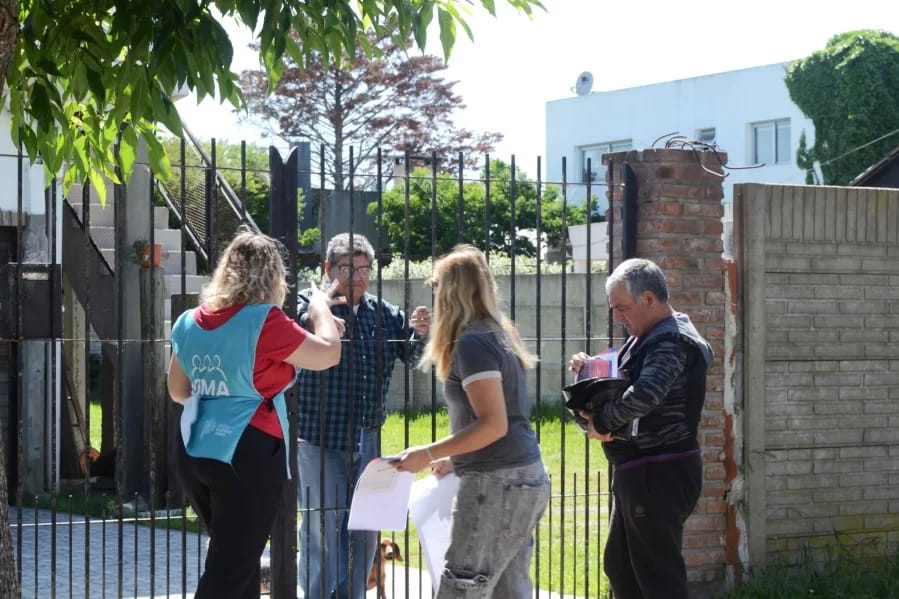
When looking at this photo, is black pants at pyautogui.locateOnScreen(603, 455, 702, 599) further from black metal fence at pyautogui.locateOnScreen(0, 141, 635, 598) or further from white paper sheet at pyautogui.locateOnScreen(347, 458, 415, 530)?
white paper sheet at pyautogui.locateOnScreen(347, 458, 415, 530)

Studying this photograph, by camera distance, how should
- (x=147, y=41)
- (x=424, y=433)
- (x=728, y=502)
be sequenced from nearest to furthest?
(x=147, y=41), (x=728, y=502), (x=424, y=433)

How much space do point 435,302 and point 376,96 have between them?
37.9 meters

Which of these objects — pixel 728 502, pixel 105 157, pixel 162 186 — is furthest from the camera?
pixel 162 186

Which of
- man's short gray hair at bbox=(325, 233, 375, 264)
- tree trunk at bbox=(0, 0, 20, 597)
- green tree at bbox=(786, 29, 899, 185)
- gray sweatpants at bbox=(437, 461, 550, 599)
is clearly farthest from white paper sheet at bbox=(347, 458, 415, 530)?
green tree at bbox=(786, 29, 899, 185)

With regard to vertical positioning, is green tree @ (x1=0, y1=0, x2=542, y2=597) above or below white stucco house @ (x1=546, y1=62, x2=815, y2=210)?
below

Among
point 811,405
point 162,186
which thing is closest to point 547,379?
point 162,186

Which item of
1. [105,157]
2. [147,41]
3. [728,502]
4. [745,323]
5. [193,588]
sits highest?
[147,41]

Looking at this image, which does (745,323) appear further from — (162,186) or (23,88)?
(162,186)

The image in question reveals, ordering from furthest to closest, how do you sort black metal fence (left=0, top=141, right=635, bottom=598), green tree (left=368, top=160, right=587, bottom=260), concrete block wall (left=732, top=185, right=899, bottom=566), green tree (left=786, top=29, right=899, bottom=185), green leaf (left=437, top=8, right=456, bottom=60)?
green tree (left=786, top=29, right=899, bottom=185)
green tree (left=368, top=160, right=587, bottom=260)
concrete block wall (left=732, top=185, right=899, bottom=566)
black metal fence (left=0, top=141, right=635, bottom=598)
green leaf (left=437, top=8, right=456, bottom=60)

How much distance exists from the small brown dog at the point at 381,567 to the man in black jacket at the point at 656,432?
1405 millimetres

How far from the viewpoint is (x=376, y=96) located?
42219mm

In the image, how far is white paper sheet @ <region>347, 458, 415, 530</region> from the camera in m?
4.91

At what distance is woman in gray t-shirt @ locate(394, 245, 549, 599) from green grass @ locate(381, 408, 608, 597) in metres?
0.80

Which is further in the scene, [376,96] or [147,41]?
[376,96]
